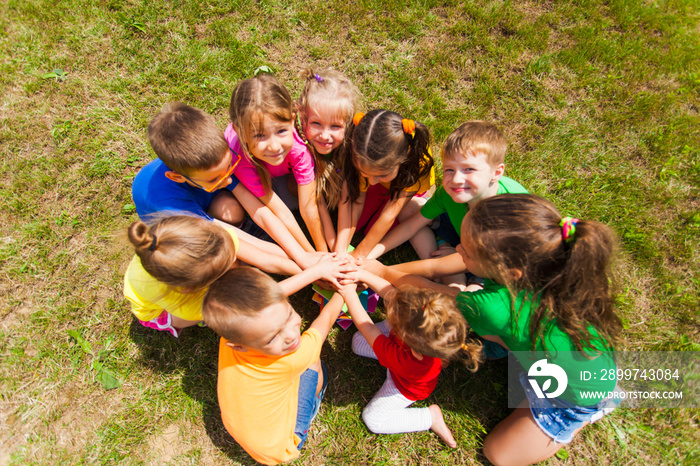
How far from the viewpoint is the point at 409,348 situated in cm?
258

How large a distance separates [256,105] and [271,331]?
159 centimetres

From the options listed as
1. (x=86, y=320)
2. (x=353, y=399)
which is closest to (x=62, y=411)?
(x=86, y=320)

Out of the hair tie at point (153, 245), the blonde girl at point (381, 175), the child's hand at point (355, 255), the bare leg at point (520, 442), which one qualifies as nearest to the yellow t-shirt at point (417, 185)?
the blonde girl at point (381, 175)

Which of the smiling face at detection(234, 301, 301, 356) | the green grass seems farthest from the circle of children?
the green grass

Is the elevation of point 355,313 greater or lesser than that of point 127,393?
greater

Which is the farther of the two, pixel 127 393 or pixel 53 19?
pixel 53 19

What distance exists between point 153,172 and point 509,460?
3.67m

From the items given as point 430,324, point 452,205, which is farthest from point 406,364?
point 452,205

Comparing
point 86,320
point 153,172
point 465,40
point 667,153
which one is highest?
point 465,40

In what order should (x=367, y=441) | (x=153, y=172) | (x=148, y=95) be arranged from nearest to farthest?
(x=153, y=172) → (x=367, y=441) → (x=148, y=95)

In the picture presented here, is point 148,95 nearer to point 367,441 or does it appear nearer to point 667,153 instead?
point 367,441

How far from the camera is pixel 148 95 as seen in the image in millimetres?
3955

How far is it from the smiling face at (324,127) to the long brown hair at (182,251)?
3.50 ft

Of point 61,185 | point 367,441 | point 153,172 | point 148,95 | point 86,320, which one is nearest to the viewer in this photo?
point 153,172
